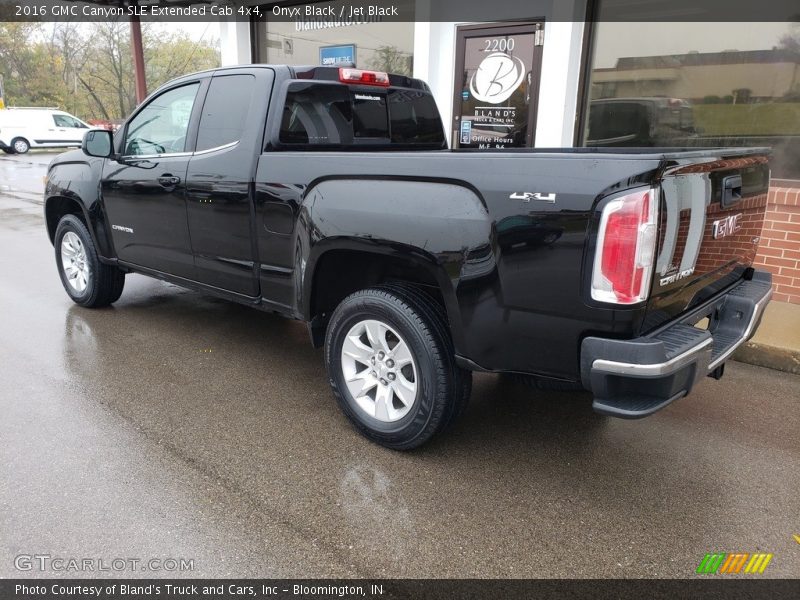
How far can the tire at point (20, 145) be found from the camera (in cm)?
2666

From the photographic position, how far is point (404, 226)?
280 cm

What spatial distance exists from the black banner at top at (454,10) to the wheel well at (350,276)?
4.92 metres

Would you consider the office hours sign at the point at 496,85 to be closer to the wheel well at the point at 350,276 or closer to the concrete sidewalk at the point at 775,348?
the concrete sidewalk at the point at 775,348

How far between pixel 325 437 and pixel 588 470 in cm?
137

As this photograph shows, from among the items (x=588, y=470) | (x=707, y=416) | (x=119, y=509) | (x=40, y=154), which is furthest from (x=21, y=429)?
(x=40, y=154)

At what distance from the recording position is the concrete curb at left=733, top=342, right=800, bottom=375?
4328mm

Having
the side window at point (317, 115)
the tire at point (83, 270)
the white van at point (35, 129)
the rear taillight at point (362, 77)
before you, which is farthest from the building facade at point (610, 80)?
the white van at point (35, 129)

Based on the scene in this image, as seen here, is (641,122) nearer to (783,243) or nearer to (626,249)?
(783,243)

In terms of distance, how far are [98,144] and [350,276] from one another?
2.65 m

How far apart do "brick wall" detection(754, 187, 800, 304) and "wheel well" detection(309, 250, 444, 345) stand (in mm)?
4065

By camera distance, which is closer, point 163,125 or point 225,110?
point 225,110

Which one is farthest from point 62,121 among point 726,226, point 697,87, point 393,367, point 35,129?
point 726,226

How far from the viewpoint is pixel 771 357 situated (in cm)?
442

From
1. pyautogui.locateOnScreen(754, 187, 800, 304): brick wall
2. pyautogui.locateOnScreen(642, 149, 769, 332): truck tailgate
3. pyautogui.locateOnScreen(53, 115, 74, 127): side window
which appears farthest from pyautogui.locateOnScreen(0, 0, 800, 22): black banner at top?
pyautogui.locateOnScreen(53, 115, 74, 127): side window
